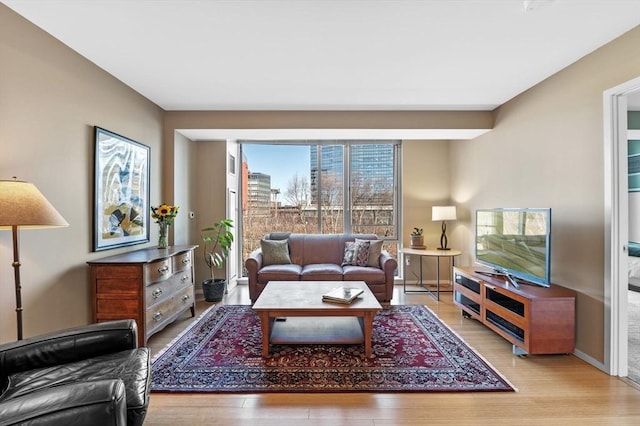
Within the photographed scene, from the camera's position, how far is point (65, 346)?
1625 millimetres

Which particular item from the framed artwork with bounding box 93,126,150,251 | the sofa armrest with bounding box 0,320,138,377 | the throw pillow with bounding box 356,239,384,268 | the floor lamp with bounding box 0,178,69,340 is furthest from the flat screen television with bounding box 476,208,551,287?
the framed artwork with bounding box 93,126,150,251

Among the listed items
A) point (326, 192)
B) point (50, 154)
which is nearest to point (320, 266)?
point (326, 192)

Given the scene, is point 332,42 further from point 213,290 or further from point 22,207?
point 213,290

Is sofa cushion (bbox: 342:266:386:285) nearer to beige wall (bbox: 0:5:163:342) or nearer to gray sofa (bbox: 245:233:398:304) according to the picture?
gray sofa (bbox: 245:233:398:304)

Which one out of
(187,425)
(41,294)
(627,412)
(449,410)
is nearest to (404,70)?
(449,410)

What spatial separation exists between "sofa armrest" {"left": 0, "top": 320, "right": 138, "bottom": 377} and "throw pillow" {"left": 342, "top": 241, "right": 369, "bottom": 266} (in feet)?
9.68

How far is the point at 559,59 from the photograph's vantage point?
256 centimetres

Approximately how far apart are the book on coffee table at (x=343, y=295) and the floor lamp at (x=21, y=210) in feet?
6.45

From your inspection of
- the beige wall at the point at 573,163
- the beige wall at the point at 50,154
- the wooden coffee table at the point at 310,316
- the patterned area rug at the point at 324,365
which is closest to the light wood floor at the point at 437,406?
the patterned area rug at the point at 324,365

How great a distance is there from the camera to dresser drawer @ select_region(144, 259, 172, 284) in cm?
261

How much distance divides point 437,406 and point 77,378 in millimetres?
2061

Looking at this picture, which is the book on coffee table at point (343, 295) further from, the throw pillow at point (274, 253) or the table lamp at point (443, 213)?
the table lamp at point (443, 213)

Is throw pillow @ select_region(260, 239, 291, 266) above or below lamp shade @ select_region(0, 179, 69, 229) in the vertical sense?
below

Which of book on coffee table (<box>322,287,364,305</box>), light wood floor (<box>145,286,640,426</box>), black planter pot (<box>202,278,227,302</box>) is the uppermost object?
book on coffee table (<box>322,287,364,305</box>)
